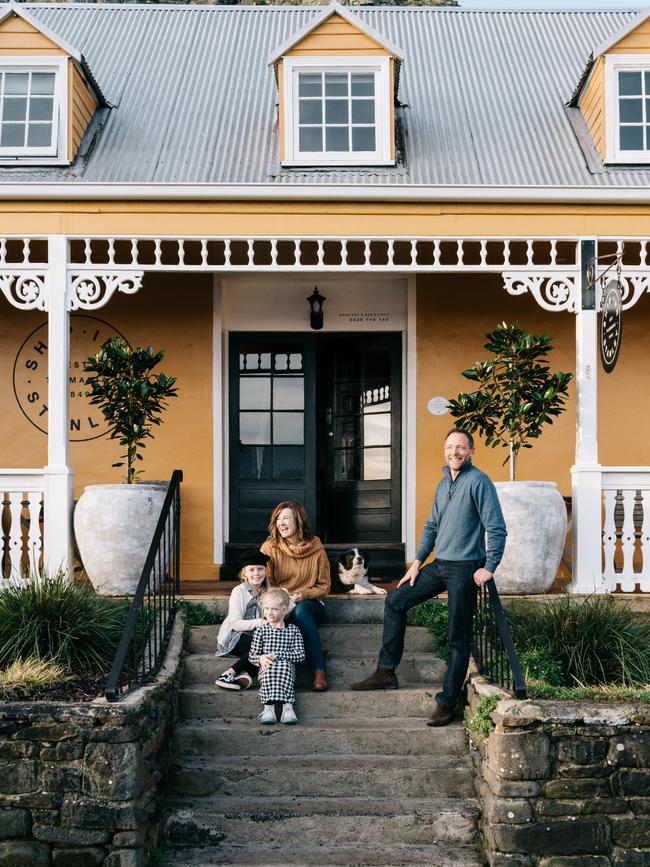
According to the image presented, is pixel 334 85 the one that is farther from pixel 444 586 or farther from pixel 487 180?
pixel 444 586

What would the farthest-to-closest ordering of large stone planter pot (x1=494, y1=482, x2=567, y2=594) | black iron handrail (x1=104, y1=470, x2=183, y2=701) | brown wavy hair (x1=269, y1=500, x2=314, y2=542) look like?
large stone planter pot (x1=494, y1=482, x2=567, y2=594), brown wavy hair (x1=269, y1=500, x2=314, y2=542), black iron handrail (x1=104, y1=470, x2=183, y2=701)

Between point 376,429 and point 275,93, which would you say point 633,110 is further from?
point 376,429

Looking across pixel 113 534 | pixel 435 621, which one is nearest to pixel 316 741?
pixel 435 621

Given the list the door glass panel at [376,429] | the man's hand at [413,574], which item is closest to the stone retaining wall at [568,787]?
the man's hand at [413,574]

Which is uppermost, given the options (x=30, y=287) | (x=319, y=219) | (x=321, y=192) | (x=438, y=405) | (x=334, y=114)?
(x=334, y=114)

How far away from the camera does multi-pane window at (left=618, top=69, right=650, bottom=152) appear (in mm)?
9359

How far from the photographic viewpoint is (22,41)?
9.19 meters

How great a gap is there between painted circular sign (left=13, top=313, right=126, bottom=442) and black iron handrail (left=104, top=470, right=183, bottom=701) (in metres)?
2.17

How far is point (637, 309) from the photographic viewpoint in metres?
9.72

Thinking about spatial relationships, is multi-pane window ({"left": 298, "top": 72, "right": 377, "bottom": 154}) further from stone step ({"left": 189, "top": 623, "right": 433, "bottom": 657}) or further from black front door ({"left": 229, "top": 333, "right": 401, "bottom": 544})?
stone step ({"left": 189, "top": 623, "right": 433, "bottom": 657})

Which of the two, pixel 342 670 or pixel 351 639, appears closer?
pixel 342 670

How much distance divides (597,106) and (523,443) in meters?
3.88

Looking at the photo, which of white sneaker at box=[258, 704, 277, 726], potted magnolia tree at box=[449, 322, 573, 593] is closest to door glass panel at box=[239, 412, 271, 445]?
potted magnolia tree at box=[449, 322, 573, 593]

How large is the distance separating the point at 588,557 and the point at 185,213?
4.20 meters
